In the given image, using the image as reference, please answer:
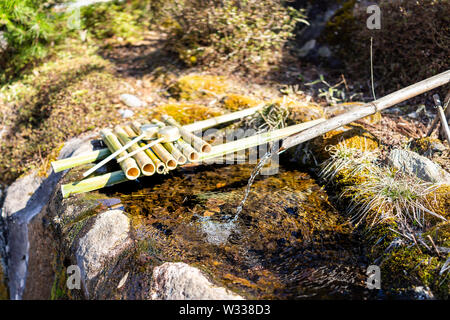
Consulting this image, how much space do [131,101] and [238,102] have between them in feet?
5.32

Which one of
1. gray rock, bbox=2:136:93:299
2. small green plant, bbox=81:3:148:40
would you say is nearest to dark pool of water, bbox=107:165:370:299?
gray rock, bbox=2:136:93:299

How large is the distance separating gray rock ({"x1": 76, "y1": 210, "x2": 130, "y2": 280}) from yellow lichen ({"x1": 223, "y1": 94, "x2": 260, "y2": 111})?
100 inches

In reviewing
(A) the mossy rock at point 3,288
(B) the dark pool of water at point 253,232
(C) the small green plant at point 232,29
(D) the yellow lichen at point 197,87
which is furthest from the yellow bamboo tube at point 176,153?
(A) the mossy rock at point 3,288

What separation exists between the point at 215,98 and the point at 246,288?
3.37 m

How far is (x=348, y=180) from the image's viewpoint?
3.41 m

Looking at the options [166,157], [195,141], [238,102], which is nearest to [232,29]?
[238,102]

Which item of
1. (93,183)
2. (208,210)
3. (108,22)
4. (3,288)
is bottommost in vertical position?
(3,288)

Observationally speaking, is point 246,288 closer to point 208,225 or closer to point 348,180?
point 208,225

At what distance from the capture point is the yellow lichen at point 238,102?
16.2 feet

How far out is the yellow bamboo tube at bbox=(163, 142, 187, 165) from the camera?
3457mm

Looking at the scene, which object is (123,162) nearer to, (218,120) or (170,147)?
(170,147)

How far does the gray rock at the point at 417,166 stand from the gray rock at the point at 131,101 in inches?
139

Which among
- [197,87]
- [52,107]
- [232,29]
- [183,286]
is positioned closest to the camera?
[183,286]

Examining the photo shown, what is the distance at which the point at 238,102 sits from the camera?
5.02 m
